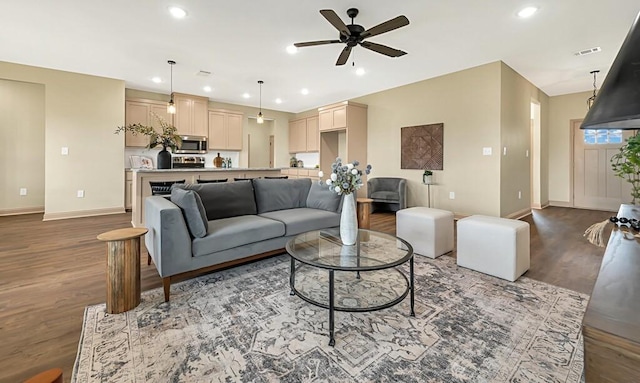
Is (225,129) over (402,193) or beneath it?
over

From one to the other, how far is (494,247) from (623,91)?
219cm

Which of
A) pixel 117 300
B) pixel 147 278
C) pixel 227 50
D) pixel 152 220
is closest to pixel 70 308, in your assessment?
pixel 117 300

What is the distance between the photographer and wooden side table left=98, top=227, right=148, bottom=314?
2051 mm

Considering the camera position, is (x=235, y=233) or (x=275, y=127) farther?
(x=275, y=127)

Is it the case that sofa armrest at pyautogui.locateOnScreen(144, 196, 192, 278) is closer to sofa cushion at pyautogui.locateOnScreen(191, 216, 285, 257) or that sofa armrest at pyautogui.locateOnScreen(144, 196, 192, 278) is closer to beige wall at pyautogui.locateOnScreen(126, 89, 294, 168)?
sofa cushion at pyautogui.locateOnScreen(191, 216, 285, 257)

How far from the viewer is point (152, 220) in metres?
2.53

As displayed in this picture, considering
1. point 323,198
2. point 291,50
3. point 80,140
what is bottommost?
point 323,198

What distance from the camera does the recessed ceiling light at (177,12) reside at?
310 cm

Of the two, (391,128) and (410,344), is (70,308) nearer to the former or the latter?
(410,344)

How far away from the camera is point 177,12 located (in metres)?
3.16

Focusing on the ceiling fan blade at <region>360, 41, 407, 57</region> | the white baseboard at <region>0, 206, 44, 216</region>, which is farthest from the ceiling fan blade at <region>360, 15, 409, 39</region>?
the white baseboard at <region>0, 206, 44, 216</region>

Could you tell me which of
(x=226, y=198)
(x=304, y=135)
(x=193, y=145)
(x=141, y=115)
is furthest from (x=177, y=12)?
(x=304, y=135)

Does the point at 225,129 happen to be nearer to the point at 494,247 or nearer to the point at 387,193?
the point at 387,193

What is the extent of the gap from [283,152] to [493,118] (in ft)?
19.3
